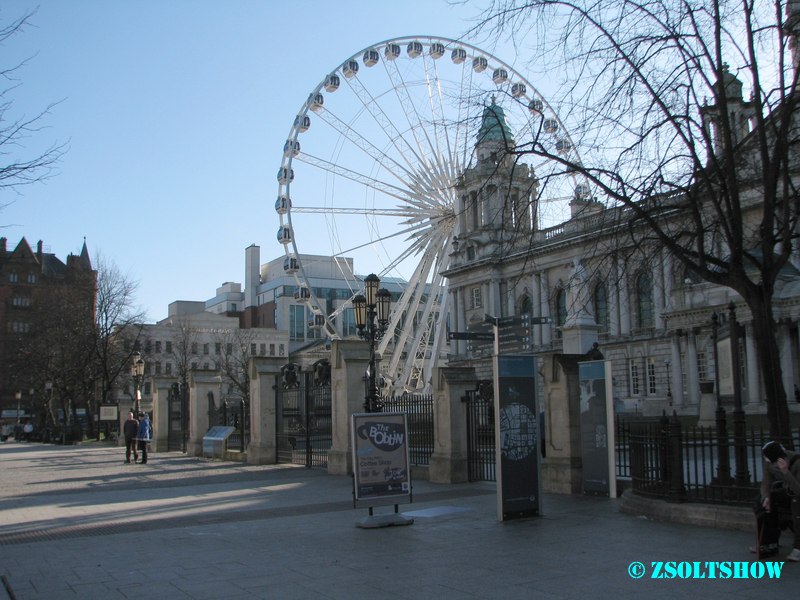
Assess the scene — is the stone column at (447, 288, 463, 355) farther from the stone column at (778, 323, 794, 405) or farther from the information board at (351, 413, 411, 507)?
the information board at (351, 413, 411, 507)

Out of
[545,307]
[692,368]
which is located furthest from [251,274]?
[692,368]

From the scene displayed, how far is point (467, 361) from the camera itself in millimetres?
83875

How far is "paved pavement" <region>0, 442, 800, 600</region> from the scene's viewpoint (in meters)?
7.89

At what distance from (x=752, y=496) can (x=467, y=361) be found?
73282 millimetres

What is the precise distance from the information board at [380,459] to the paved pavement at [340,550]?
591mm

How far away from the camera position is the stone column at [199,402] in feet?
108

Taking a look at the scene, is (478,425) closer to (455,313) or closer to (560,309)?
(560,309)

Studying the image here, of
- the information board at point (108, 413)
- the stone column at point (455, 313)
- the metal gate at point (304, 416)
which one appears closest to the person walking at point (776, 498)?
the metal gate at point (304, 416)

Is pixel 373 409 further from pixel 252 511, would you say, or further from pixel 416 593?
pixel 416 593

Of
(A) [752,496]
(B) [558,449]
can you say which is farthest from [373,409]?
(A) [752,496]

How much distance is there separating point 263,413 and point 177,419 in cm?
1388

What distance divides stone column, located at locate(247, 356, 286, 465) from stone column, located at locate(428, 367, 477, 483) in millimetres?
9302

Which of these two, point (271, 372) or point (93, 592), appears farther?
point (271, 372)

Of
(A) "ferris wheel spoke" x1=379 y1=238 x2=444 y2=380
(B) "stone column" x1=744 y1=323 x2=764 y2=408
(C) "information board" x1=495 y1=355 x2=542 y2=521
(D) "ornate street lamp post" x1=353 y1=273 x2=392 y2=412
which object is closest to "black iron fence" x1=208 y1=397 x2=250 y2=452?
(D) "ornate street lamp post" x1=353 y1=273 x2=392 y2=412
